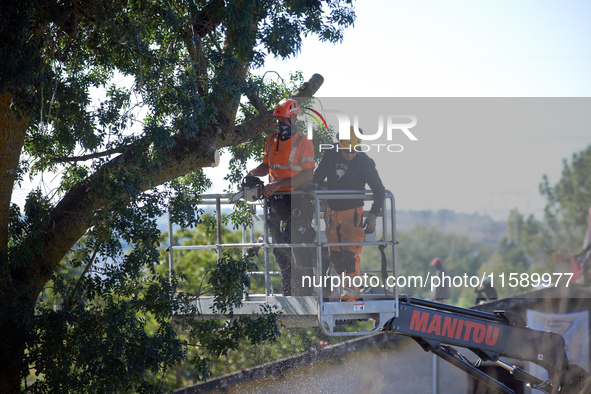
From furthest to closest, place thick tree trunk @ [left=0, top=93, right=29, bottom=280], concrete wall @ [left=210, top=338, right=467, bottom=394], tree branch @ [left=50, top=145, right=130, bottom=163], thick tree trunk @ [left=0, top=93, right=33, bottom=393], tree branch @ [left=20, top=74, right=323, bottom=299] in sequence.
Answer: concrete wall @ [left=210, top=338, right=467, bottom=394] → tree branch @ [left=50, top=145, right=130, bottom=163] → thick tree trunk @ [left=0, top=93, right=29, bottom=280] → tree branch @ [left=20, top=74, right=323, bottom=299] → thick tree trunk @ [left=0, top=93, right=33, bottom=393]

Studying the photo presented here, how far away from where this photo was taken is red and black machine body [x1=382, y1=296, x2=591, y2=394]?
20.7 ft

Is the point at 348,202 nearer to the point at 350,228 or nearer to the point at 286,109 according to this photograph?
the point at 350,228

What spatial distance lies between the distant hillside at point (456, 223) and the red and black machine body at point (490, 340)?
1954 inches

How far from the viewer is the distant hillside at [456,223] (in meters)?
58.3

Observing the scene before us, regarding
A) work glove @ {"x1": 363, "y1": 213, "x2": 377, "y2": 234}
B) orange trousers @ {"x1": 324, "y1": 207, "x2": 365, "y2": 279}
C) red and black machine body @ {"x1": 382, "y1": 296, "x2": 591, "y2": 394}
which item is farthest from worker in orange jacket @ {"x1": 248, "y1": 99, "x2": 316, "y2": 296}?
red and black machine body @ {"x1": 382, "y1": 296, "x2": 591, "y2": 394}

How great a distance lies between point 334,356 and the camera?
28.0ft

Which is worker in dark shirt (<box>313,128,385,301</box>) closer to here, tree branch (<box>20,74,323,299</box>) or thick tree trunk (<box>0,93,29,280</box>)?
tree branch (<box>20,74,323,299</box>)

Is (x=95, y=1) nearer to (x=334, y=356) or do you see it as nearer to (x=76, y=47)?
(x=76, y=47)

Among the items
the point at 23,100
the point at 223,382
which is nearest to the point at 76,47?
the point at 23,100

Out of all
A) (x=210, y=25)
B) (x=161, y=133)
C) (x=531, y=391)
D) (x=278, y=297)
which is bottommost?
(x=531, y=391)

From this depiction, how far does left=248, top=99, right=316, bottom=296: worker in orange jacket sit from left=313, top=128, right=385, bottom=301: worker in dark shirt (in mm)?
216

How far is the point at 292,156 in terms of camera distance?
657 centimetres

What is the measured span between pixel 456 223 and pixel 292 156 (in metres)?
58.4

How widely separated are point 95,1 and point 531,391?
24.1 feet
